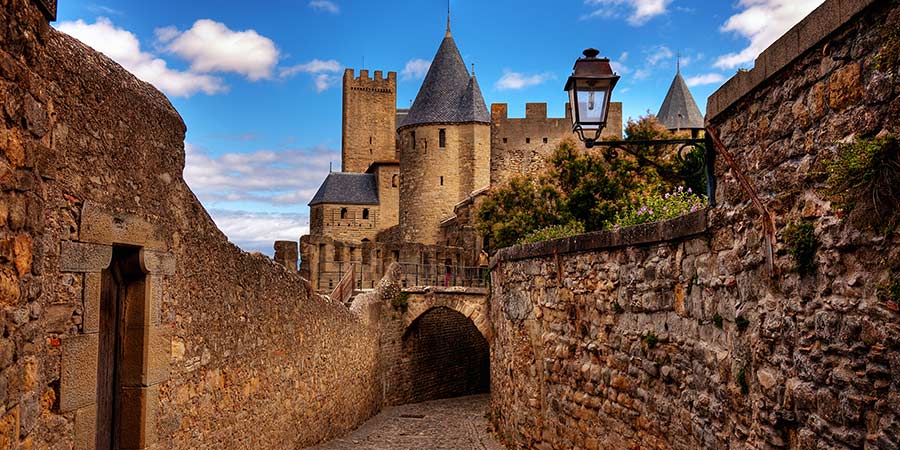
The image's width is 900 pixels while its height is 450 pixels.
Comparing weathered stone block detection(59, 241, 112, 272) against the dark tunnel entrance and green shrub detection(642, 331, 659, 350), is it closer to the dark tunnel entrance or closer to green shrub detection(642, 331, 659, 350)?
green shrub detection(642, 331, 659, 350)

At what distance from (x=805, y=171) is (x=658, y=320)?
2275 millimetres

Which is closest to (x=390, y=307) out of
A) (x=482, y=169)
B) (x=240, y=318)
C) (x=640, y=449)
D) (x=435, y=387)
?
(x=435, y=387)

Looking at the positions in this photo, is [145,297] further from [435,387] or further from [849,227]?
[435,387]

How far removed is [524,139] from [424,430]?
2483 centimetres

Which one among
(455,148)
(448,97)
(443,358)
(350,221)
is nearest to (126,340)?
(443,358)

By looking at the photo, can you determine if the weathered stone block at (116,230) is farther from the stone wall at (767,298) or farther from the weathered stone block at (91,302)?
the stone wall at (767,298)

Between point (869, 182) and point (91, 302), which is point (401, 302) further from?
point (869, 182)

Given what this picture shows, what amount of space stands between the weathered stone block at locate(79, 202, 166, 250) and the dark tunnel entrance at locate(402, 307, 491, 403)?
13.7m

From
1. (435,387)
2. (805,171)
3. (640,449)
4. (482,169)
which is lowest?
(435,387)

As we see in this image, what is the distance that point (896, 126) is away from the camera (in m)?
2.83

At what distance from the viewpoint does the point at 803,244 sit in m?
3.44

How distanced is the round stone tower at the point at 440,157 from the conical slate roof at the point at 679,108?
342 inches

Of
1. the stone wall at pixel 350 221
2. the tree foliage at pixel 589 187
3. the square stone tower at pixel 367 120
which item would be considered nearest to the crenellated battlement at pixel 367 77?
the square stone tower at pixel 367 120

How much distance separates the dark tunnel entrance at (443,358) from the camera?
19.5 metres
